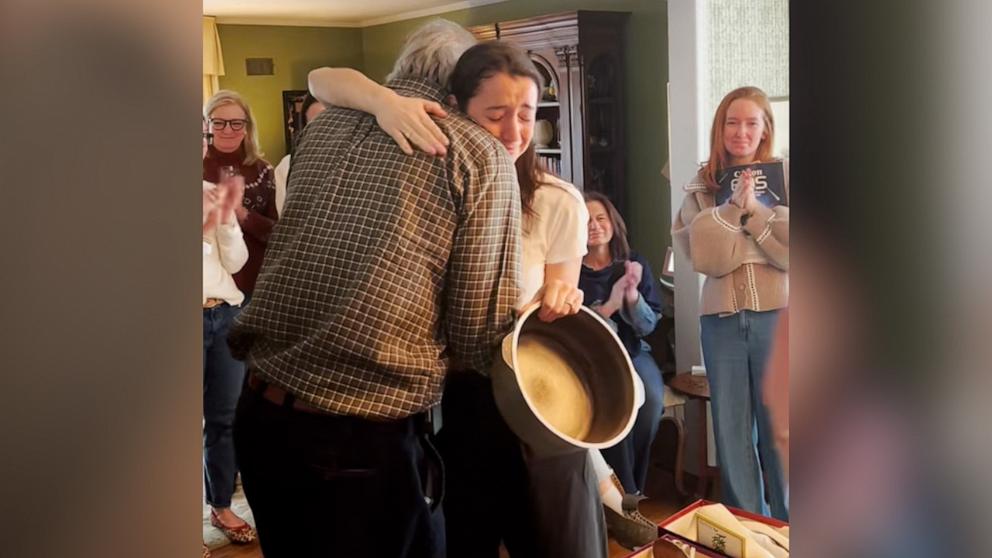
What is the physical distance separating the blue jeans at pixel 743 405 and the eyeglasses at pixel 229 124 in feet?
1.94

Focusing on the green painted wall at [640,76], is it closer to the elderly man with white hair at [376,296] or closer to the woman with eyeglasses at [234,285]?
the elderly man with white hair at [376,296]

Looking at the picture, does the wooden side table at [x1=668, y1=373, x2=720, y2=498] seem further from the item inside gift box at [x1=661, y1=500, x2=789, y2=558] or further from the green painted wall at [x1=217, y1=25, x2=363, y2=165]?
the green painted wall at [x1=217, y1=25, x2=363, y2=165]

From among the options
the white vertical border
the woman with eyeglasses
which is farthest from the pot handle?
the woman with eyeglasses

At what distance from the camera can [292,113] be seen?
1.19 metres

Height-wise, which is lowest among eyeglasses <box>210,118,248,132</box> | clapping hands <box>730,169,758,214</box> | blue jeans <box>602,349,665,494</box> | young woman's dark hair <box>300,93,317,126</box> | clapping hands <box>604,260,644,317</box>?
blue jeans <box>602,349,665,494</box>

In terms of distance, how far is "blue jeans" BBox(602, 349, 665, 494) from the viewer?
121cm

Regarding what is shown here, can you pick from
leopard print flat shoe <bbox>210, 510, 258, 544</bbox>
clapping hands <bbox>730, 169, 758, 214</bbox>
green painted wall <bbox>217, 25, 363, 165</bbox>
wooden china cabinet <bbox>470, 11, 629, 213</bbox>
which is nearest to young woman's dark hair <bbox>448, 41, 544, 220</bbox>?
wooden china cabinet <bbox>470, 11, 629, 213</bbox>

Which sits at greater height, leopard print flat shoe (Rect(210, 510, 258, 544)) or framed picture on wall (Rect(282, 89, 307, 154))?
framed picture on wall (Rect(282, 89, 307, 154))

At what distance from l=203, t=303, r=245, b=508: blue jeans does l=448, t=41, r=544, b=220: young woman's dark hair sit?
0.37 metres

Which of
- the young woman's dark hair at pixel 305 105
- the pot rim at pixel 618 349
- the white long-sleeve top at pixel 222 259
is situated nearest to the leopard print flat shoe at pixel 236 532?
the white long-sleeve top at pixel 222 259

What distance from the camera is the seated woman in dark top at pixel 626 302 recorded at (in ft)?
3.94
